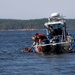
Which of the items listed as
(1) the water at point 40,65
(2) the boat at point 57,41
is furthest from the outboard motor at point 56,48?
(1) the water at point 40,65

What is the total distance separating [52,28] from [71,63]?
483 inches

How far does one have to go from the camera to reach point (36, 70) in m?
36.7

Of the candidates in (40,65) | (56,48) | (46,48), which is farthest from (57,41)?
(40,65)

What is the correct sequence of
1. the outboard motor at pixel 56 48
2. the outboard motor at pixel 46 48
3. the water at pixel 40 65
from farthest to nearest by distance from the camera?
the outboard motor at pixel 46 48, the outboard motor at pixel 56 48, the water at pixel 40 65

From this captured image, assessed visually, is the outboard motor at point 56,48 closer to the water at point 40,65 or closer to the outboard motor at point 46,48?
the outboard motor at point 46,48

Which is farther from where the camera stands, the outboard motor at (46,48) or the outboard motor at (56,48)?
the outboard motor at (46,48)

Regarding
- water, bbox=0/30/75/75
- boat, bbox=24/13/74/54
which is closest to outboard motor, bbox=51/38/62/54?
boat, bbox=24/13/74/54

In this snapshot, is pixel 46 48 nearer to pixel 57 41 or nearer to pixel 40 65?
pixel 57 41

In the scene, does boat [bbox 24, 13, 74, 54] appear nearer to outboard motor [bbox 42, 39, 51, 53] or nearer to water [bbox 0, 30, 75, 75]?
outboard motor [bbox 42, 39, 51, 53]

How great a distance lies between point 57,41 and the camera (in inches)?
1983

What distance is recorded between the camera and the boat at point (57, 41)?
49.9m

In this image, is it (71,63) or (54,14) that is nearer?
(71,63)

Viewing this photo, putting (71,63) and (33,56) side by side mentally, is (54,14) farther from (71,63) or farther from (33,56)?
(71,63)

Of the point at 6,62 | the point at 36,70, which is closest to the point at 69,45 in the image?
the point at 6,62
